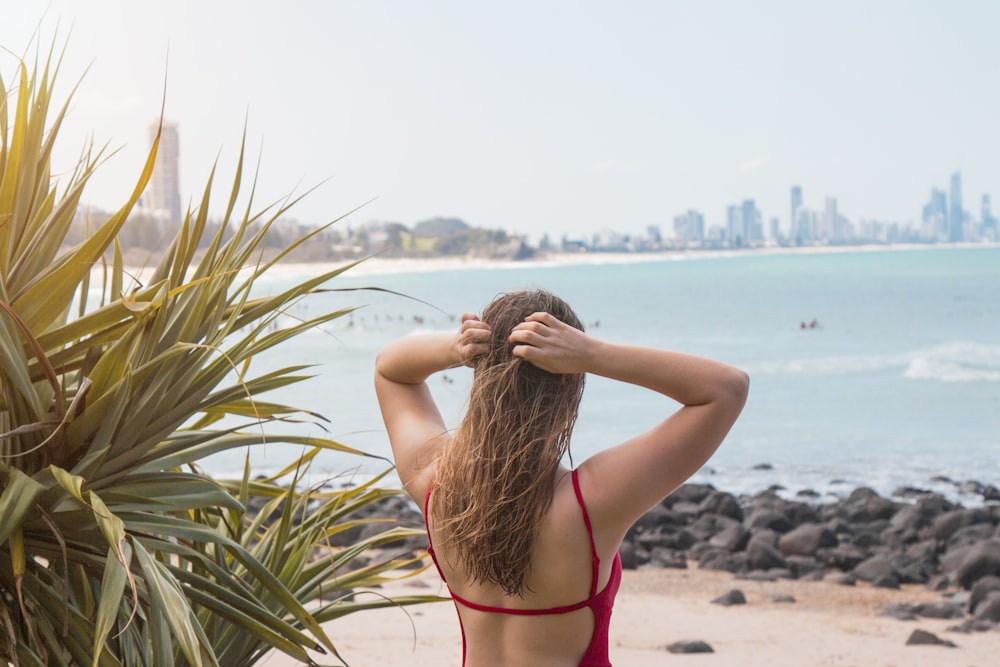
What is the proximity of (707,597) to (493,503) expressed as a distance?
734 centimetres

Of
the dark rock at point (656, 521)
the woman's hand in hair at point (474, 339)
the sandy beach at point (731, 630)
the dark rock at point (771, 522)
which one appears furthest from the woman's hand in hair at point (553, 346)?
the dark rock at point (771, 522)

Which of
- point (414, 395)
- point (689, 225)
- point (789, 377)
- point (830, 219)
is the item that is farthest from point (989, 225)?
point (414, 395)

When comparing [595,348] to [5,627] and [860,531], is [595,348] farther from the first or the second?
[860,531]

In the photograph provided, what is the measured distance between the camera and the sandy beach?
692 cm

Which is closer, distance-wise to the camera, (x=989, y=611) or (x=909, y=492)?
(x=989, y=611)

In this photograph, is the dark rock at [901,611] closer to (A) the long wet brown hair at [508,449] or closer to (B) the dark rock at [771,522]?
(B) the dark rock at [771,522]

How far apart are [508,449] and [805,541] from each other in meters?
9.09

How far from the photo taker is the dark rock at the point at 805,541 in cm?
1026

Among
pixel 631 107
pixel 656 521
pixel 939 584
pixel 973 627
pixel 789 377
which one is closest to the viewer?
pixel 973 627

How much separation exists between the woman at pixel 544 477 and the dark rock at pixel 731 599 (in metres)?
6.89

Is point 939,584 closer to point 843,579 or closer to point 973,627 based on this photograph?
point 843,579

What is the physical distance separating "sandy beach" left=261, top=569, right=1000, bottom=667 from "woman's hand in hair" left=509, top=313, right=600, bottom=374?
15.4 feet

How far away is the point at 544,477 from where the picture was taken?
6.35 ft

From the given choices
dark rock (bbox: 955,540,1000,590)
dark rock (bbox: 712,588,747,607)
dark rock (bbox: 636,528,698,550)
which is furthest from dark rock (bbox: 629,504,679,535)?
dark rock (bbox: 955,540,1000,590)
